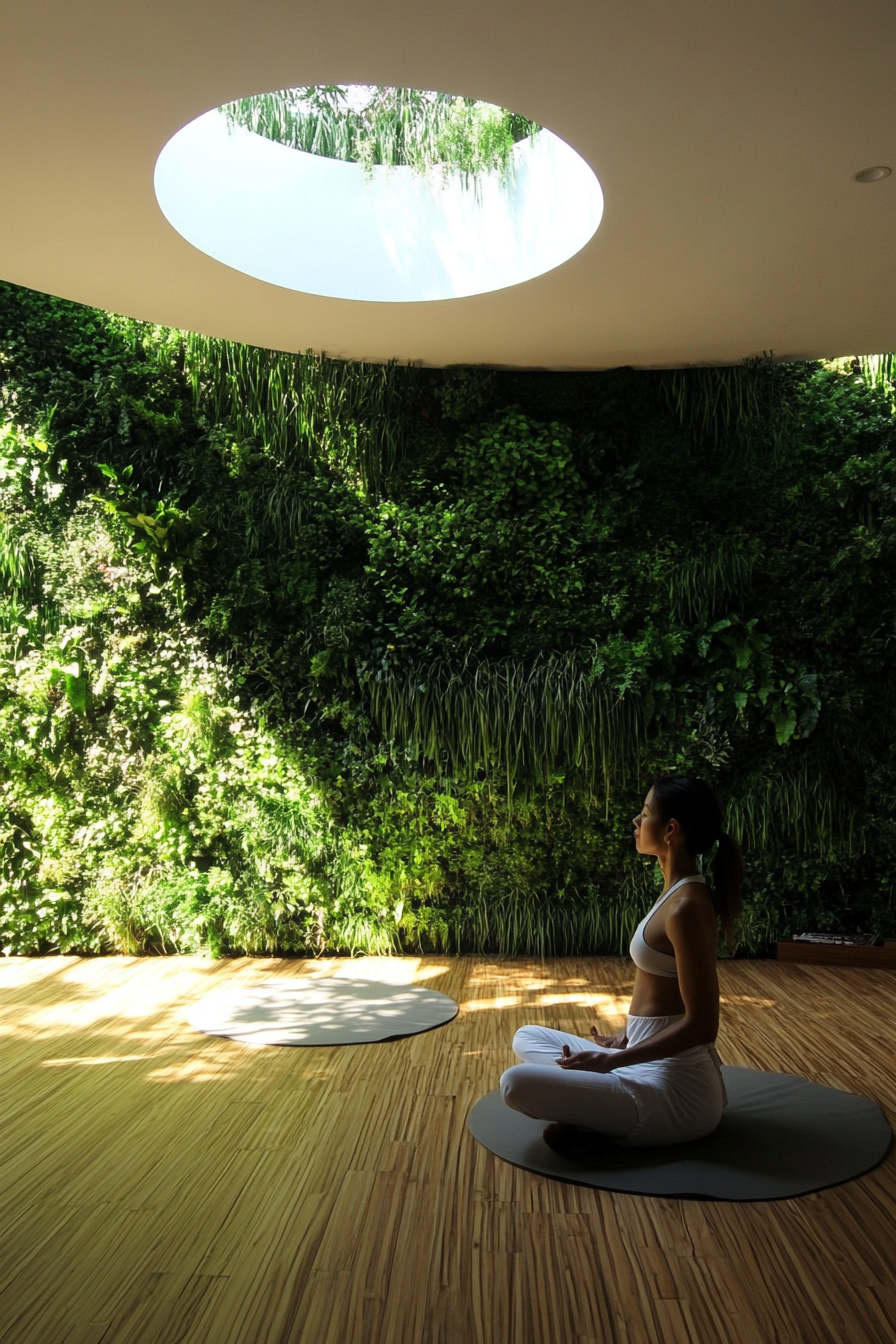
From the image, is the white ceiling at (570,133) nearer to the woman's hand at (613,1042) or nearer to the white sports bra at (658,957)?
the white sports bra at (658,957)

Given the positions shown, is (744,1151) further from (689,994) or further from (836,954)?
(836,954)

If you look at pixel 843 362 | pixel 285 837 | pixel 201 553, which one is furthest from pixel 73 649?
pixel 843 362

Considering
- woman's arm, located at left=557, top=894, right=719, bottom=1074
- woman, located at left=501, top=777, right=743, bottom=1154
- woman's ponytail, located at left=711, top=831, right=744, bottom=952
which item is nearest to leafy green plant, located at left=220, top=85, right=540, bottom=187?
woman, located at left=501, top=777, right=743, bottom=1154

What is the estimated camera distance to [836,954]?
17.7 ft

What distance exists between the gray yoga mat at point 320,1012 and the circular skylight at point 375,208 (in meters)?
3.28

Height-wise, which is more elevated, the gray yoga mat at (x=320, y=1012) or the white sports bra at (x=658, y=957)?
the white sports bra at (x=658, y=957)

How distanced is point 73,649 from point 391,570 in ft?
6.22

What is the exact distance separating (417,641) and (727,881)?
3007 mm

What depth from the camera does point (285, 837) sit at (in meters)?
5.62

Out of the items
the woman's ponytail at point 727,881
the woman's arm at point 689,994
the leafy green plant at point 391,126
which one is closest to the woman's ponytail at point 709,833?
the woman's ponytail at point 727,881

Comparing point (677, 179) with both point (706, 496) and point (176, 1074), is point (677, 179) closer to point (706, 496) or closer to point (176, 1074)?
point (706, 496)

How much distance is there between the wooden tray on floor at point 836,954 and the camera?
5328 millimetres

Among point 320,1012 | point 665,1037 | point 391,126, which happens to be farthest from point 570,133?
point 320,1012

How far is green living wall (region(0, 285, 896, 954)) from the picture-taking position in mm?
5473
